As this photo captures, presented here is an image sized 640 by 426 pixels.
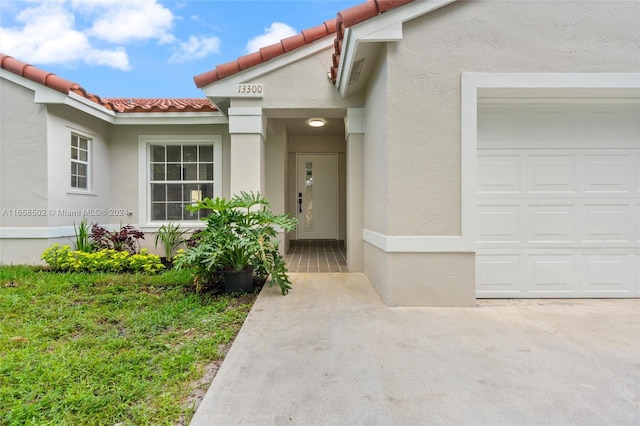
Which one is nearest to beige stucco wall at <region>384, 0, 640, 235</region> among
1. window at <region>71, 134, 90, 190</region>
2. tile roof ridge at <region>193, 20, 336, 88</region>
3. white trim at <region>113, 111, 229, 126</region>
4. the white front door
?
tile roof ridge at <region>193, 20, 336, 88</region>

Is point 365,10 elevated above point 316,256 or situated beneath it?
elevated above

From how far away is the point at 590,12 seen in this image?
3.52 meters

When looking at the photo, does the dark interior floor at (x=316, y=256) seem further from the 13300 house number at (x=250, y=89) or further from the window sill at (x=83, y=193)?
the window sill at (x=83, y=193)

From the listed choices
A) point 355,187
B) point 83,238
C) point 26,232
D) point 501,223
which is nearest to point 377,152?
point 355,187

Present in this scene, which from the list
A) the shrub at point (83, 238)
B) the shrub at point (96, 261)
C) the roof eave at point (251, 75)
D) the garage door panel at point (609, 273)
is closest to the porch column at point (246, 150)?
the roof eave at point (251, 75)

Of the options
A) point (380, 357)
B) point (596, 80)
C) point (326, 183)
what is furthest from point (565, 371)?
point (326, 183)

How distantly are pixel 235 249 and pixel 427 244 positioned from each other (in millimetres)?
2555

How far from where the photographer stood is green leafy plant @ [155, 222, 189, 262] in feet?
21.1

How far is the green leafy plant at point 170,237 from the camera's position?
21.1 feet

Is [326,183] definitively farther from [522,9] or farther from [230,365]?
[230,365]

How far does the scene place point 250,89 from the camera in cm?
512

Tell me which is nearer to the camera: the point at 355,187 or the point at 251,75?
the point at 251,75

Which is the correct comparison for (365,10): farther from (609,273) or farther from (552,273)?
(609,273)

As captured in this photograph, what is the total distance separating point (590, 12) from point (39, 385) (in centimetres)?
642
